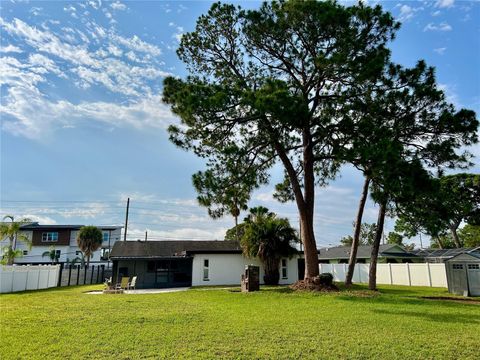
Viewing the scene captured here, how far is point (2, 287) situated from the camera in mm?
19656

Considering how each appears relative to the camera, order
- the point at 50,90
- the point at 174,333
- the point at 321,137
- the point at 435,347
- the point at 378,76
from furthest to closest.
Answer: the point at 321,137 → the point at 378,76 → the point at 50,90 → the point at 174,333 → the point at 435,347

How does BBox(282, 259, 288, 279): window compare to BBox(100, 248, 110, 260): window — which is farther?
BBox(100, 248, 110, 260): window

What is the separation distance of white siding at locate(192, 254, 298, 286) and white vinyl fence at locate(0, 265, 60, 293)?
9.85m

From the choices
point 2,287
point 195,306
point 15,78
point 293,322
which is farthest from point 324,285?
point 2,287

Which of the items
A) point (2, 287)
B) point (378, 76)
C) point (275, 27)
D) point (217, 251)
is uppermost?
point (275, 27)

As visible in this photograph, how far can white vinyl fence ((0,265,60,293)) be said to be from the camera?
65.2 ft

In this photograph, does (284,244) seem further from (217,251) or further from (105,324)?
(105,324)

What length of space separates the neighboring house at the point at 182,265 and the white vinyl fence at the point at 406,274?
593cm

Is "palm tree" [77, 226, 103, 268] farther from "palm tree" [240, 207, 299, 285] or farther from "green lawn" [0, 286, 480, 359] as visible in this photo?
"green lawn" [0, 286, 480, 359]

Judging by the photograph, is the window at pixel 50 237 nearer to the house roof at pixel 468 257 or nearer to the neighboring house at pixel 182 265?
the neighboring house at pixel 182 265

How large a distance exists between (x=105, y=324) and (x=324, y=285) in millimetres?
9850

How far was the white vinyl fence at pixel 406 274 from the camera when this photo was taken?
22344 millimetres

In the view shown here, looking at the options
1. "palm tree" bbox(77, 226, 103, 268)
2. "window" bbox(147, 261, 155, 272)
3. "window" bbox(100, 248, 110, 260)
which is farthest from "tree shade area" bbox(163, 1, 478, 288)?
"window" bbox(100, 248, 110, 260)

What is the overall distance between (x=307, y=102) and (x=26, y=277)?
1920cm
